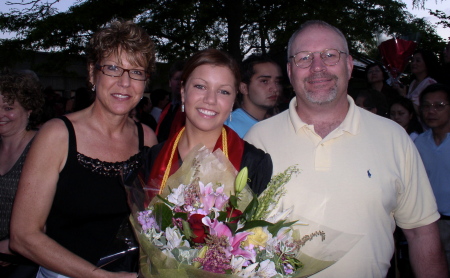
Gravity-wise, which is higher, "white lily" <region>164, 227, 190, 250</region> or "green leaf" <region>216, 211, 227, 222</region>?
"green leaf" <region>216, 211, 227, 222</region>

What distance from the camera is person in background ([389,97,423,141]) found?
5234 mm

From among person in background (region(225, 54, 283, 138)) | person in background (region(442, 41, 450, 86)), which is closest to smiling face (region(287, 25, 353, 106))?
person in background (region(225, 54, 283, 138))

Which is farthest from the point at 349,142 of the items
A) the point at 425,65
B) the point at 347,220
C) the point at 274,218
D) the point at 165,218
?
the point at 425,65

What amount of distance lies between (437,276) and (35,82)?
3256 mm

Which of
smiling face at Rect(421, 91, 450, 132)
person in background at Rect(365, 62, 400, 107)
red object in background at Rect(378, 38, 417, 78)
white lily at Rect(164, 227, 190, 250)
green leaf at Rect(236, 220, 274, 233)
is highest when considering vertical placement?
red object in background at Rect(378, 38, 417, 78)

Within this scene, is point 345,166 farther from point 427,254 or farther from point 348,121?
point 427,254

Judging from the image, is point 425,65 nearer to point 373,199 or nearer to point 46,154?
point 373,199

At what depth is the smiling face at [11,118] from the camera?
318 cm

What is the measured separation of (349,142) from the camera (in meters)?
2.28

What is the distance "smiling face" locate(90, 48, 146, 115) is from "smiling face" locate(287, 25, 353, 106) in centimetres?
99

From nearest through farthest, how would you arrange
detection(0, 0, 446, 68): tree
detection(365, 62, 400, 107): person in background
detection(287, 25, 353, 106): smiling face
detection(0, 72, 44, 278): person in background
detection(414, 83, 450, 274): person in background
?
detection(287, 25, 353, 106): smiling face → detection(0, 72, 44, 278): person in background → detection(414, 83, 450, 274): person in background → detection(365, 62, 400, 107): person in background → detection(0, 0, 446, 68): tree

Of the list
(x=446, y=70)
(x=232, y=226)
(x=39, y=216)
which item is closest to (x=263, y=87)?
(x=39, y=216)

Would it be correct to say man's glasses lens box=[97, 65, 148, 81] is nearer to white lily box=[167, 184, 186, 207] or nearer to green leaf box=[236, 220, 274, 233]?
white lily box=[167, 184, 186, 207]

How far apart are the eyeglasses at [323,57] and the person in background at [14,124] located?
7.17 ft
